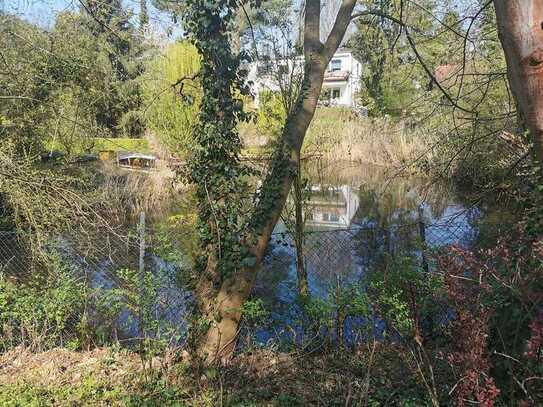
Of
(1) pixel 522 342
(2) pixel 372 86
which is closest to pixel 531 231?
(1) pixel 522 342

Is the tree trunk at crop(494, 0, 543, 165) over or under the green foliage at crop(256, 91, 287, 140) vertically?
under

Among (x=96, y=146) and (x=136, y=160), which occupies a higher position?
(x=96, y=146)

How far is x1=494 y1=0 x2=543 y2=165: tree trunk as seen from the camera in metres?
1.43

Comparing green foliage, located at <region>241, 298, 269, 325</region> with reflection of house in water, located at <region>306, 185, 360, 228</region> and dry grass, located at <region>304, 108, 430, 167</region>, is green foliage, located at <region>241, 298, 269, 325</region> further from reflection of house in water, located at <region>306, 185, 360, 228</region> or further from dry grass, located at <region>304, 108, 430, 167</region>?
dry grass, located at <region>304, 108, 430, 167</region>

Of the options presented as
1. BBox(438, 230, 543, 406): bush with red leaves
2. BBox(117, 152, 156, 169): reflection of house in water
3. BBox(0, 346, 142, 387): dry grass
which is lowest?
BBox(0, 346, 142, 387): dry grass

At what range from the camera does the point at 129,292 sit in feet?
14.8

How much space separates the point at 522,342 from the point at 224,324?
2.23 m

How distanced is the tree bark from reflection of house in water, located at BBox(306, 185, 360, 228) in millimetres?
4964

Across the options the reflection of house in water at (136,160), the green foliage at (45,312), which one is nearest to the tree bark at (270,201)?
the green foliage at (45,312)

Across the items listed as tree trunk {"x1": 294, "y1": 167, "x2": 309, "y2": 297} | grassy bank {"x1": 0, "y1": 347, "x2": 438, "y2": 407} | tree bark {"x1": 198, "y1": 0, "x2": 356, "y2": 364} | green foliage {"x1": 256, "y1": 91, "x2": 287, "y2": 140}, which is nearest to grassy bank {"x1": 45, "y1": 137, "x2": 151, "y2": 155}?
green foliage {"x1": 256, "y1": 91, "x2": 287, "y2": 140}

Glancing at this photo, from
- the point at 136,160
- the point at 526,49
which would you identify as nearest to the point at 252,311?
the point at 526,49

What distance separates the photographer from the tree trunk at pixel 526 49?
1.43 metres

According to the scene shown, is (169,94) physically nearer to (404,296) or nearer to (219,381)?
(404,296)

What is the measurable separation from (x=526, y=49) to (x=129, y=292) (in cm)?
402
